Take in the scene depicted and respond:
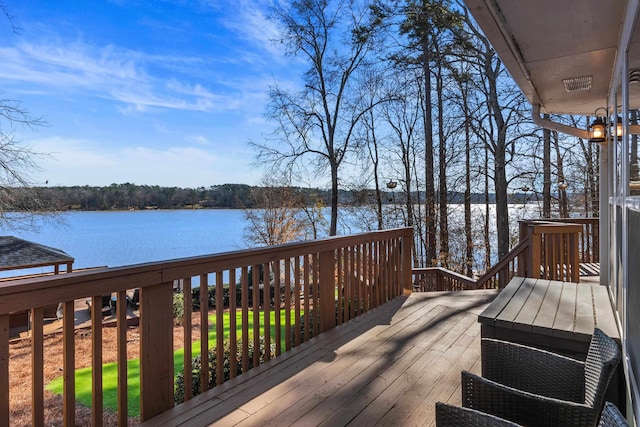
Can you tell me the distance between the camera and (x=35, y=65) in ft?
36.8

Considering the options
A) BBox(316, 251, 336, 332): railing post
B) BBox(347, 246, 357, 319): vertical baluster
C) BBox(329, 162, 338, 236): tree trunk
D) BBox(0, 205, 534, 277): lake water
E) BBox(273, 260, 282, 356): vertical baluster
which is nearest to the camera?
BBox(273, 260, 282, 356): vertical baluster

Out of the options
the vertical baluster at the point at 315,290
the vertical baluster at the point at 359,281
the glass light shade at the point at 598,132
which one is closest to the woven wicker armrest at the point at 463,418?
the vertical baluster at the point at 315,290

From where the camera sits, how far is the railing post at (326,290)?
354 cm

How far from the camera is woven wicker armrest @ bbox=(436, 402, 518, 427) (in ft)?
3.78

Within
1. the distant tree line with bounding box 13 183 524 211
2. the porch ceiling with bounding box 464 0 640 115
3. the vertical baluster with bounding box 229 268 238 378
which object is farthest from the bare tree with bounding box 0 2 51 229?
the porch ceiling with bounding box 464 0 640 115

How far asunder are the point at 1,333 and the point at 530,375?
239 centimetres

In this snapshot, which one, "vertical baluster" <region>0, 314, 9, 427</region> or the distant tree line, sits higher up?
the distant tree line

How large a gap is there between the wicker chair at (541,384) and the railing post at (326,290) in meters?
1.86

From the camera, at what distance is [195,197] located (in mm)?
14898

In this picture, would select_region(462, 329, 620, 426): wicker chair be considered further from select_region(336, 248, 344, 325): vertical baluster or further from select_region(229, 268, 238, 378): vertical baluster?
select_region(336, 248, 344, 325): vertical baluster

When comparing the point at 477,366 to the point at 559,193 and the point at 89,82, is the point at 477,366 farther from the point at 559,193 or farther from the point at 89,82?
the point at 89,82

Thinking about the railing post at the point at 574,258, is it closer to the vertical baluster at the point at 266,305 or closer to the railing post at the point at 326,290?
the railing post at the point at 326,290

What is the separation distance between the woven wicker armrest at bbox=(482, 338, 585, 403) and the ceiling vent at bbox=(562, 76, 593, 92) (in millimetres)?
2710

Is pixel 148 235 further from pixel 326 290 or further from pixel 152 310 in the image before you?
pixel 152 310
